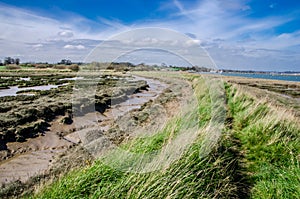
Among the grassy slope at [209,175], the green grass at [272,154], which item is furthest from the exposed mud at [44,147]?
the green grass at [272,154]

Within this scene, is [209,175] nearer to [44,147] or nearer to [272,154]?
[272,154]

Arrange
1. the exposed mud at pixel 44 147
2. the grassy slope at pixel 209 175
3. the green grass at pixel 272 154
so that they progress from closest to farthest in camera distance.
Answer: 1. the grassy slope at pixel 209 175
2. the green grass at pixel 272 154
3. the exposed mud at pixel 44 147

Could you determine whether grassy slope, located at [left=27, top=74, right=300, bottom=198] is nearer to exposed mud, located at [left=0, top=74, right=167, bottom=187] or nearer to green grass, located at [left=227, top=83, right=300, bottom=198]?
green grass, located at [left=227, top=83, right=300, bottom=198]

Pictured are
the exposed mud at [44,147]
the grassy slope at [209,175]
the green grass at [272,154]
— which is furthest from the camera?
the exposed mud at [44,147]

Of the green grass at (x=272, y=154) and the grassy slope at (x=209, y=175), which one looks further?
the green grass at (x=272, y=154)

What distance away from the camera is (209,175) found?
168 inches

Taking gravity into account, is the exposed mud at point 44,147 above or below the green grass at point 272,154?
below

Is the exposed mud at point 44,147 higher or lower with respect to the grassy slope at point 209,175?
lower

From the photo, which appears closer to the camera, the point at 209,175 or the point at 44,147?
the point at 209,175

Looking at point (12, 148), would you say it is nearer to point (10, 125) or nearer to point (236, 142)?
point (10, 125)

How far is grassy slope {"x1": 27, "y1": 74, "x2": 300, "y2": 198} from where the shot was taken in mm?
3523

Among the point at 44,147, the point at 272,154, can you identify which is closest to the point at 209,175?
the point at 272,154

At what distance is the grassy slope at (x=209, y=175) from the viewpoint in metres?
3.52

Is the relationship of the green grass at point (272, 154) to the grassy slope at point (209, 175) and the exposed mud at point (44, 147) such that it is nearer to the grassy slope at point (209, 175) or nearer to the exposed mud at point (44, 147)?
the grassy slope at point (209, 175)
